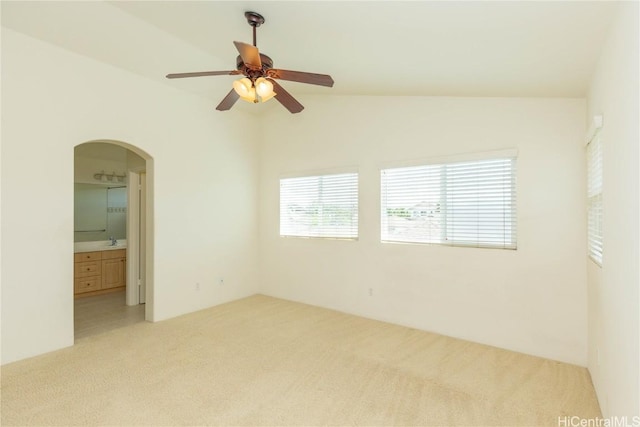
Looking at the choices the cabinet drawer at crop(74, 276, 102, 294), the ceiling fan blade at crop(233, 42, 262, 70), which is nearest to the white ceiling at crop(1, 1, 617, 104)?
the ceiling fan blade at crop(233, 42, 262, 70)

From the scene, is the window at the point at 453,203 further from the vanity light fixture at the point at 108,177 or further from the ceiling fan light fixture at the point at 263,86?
the vanity light fixture at the point at 108,177

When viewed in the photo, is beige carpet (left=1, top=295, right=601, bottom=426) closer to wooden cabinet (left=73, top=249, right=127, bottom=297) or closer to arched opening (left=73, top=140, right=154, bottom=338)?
arched opening (left=73, top=140, right=154, bottom=338)

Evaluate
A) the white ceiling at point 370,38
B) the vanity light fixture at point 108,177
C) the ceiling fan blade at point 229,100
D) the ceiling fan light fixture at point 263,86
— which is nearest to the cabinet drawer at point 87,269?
the vanity light fixture at point 108,177

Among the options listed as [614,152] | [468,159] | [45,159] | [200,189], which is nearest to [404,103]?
[468,159]

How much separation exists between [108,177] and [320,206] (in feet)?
15.1

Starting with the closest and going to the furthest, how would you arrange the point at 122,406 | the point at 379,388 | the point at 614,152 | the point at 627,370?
the point at 627,370 → the point at 614,152 → the point at 122,406 → the point at 379,388

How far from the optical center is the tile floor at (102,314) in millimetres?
3842

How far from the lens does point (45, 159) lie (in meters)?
3.14

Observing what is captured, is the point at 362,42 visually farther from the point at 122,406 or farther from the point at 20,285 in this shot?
the point at 20,285

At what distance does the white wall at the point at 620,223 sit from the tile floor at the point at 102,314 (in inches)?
189

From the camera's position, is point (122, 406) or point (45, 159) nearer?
point (122, 406)

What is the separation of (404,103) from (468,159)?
1.10m

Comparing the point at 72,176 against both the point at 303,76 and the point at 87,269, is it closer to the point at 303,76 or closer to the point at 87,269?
the point at 87,269

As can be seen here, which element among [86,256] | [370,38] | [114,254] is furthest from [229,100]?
[114,254]
